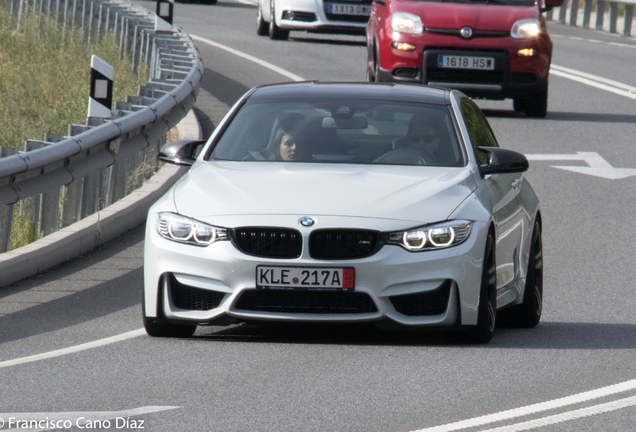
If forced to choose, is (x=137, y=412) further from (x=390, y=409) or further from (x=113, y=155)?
(x=113, y=155)

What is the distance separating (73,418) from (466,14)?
13.3m

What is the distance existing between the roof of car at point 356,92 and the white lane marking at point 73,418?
3132mm

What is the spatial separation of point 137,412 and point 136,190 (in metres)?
6.22

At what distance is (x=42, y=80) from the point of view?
21719 millimetres

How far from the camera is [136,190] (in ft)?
39.2

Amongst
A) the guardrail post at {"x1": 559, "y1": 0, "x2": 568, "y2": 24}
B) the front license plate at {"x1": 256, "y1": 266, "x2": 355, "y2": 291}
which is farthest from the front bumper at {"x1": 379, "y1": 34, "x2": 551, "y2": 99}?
the guardrail post at {"x1": 559, "y1": 0, "x2": 568, "y2": 24}

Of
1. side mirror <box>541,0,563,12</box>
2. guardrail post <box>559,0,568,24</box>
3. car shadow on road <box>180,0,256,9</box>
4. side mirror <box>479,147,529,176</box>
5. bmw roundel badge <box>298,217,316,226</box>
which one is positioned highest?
side mirror <box>479,147,529,176</box>

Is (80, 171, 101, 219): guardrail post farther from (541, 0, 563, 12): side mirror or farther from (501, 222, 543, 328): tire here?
(541, 0, 563, 12): side mirror

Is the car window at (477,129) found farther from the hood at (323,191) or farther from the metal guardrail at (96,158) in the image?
the metal guardrail at (96,158)

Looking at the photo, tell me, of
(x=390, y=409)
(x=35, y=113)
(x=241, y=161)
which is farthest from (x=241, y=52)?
(x=390, y=409)

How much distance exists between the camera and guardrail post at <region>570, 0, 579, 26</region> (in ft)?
126

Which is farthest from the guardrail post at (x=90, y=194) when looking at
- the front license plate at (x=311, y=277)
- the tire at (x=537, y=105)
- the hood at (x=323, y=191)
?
the tire at (x=537, y=105)

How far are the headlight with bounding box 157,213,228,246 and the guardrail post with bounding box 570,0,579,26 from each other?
106 ft

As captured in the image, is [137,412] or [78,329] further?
[78,329]
